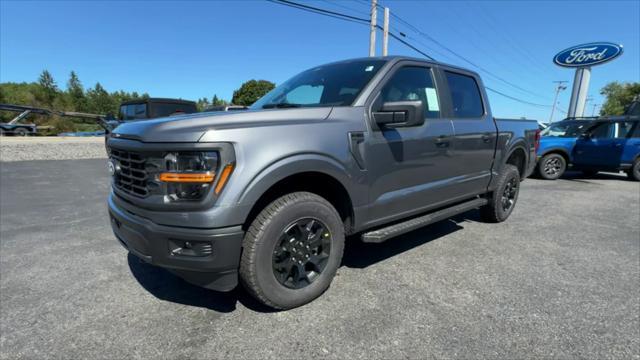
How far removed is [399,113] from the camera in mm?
2449

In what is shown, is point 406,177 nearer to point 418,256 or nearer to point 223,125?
point 418,256

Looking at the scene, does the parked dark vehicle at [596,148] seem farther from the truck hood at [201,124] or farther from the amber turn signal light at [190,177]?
the amber turn signal light at [190,177]

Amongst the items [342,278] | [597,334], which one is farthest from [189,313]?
[597,334]

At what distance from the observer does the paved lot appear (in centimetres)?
196

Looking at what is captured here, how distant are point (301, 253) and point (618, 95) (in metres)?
74.6

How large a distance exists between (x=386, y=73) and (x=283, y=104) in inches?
39.1

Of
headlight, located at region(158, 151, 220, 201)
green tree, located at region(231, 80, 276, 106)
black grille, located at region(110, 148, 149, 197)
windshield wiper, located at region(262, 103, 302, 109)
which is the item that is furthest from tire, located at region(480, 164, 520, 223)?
green tree, located at region(231, 80, 276, 106)

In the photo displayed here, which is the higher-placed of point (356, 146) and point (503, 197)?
point (356, 146)

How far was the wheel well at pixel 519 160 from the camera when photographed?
4773 millimetres

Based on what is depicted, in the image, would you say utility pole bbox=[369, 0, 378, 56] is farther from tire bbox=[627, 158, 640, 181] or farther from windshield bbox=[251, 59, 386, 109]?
windshield bbox=[251, 59, 386, 109]

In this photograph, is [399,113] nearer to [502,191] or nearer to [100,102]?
[502,191]

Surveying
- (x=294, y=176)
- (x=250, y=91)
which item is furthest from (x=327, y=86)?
(x=250, y=91)

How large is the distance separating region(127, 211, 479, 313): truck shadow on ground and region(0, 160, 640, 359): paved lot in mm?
16

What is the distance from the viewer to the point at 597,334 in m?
2.08
